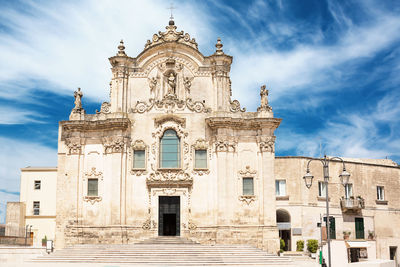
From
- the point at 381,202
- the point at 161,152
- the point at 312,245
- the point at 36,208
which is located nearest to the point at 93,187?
the point at 161,152

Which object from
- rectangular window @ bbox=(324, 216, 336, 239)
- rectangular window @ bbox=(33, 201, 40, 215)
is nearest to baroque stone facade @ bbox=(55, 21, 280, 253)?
rectangular window @ bbox=(324, 216, 336, 239)

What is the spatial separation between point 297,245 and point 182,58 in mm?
15284

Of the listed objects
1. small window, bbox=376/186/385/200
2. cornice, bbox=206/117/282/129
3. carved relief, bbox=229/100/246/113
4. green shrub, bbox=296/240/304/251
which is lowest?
green shrub, bbox=296/240/304/251

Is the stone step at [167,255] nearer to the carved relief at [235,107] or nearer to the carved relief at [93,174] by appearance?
the carved relief at [93,174]

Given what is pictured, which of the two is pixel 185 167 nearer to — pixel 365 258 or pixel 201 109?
pixel 201 109

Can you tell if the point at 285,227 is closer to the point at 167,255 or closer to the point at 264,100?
the point at 264,100

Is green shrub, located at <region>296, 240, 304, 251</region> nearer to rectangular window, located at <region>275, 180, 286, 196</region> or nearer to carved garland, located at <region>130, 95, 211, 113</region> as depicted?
rectangular window, located at <region>275, 180, 286, 196</region>

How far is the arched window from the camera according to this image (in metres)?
31.5

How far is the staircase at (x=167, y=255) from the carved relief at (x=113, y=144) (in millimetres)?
6093

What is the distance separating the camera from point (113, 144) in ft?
104

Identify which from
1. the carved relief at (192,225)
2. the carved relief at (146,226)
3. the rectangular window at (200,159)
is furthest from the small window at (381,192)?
the carved relief at (146,226)

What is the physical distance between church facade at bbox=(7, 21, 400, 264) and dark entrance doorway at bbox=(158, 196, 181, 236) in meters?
0.06

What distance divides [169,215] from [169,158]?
3582 millimetres

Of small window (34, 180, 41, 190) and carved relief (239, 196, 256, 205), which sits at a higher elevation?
small window (34, 180, 41, 190)
